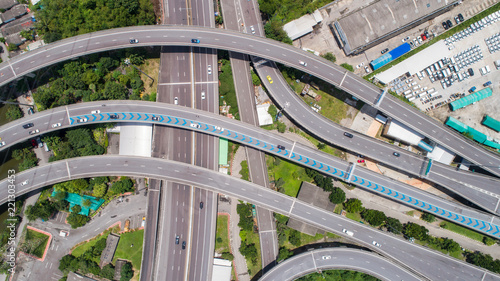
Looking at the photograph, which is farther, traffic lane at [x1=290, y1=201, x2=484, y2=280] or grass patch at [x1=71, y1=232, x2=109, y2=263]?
grass patch at [x1=71, y1=232, x2=109, y2=263]

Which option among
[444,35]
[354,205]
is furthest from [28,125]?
[444,35]

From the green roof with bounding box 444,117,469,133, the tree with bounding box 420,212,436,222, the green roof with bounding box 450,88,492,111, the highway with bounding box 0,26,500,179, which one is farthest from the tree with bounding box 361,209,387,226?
the green roof with bounding box 450,88,492,111

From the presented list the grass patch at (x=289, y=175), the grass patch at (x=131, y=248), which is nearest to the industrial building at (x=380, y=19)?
the grass patch at (x=289, y=175)

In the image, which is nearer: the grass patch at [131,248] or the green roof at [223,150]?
the grass patch at [131,248]

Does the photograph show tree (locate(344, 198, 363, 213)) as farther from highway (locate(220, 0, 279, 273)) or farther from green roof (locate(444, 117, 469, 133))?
green roof (locate(444, 117, 469, 133))

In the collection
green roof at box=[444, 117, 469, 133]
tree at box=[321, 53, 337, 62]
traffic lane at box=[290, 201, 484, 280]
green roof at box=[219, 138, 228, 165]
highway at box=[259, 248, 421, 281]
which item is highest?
tree at box=[321, 53, 337, 62]

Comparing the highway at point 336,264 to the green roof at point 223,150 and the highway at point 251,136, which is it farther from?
the green roof at point 223,150
